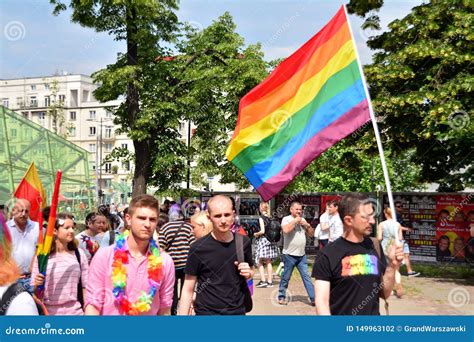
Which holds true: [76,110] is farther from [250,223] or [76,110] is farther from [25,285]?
[25,285]

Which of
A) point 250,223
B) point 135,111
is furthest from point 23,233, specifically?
point 250,223

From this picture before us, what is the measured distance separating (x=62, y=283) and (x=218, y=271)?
1.43 meters

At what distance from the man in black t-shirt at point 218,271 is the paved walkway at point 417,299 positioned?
5.68 metres

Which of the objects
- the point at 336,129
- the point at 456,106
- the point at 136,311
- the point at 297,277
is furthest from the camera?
the point at 297,277

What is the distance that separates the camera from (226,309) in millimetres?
5613

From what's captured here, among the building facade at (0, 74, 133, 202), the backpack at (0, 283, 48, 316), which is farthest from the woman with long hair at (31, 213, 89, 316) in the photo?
the building facade at (0, 74, 133, 202)

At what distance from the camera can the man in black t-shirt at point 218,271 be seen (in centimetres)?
561

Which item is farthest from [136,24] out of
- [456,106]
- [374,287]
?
[374,287]

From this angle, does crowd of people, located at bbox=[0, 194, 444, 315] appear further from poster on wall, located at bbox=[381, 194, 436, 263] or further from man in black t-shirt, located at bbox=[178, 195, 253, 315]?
poster on wall, located at bbox=[381, 194, 436, 263]

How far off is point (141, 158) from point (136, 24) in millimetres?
4302

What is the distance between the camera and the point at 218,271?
221 inches

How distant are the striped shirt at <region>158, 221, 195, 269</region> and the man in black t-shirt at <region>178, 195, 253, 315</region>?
3.16 m

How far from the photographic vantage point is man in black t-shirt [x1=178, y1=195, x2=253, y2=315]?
5605mm

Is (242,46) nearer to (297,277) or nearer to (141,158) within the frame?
(141,158)
